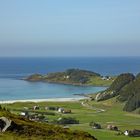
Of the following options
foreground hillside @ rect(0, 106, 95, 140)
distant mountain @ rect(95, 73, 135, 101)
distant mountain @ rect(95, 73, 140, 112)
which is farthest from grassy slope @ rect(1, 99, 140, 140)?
foreground hillside @ rect(0, 106, 95, 140)

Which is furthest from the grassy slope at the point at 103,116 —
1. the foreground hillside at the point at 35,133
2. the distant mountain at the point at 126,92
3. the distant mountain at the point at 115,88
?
the foreground hillside at the point at 35,133

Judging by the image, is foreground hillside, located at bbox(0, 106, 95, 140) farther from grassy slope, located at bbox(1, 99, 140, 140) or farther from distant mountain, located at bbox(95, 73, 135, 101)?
distant mountain, located at bbox(95, 73, 135, 101)

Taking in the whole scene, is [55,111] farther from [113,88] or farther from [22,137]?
[22,137]

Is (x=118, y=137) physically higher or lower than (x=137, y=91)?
lower

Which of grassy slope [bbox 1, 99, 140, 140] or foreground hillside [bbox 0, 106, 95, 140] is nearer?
foreground hillside [bbox 0, 106, 95, 140]

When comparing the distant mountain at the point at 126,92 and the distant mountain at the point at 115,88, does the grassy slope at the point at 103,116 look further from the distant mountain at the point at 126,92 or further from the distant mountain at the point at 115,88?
the distant mountain at the point at 115,88

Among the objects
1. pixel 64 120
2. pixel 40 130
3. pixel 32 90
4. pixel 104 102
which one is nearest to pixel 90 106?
pixel 104 102

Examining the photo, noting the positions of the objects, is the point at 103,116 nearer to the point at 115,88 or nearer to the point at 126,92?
the point at 126,92
